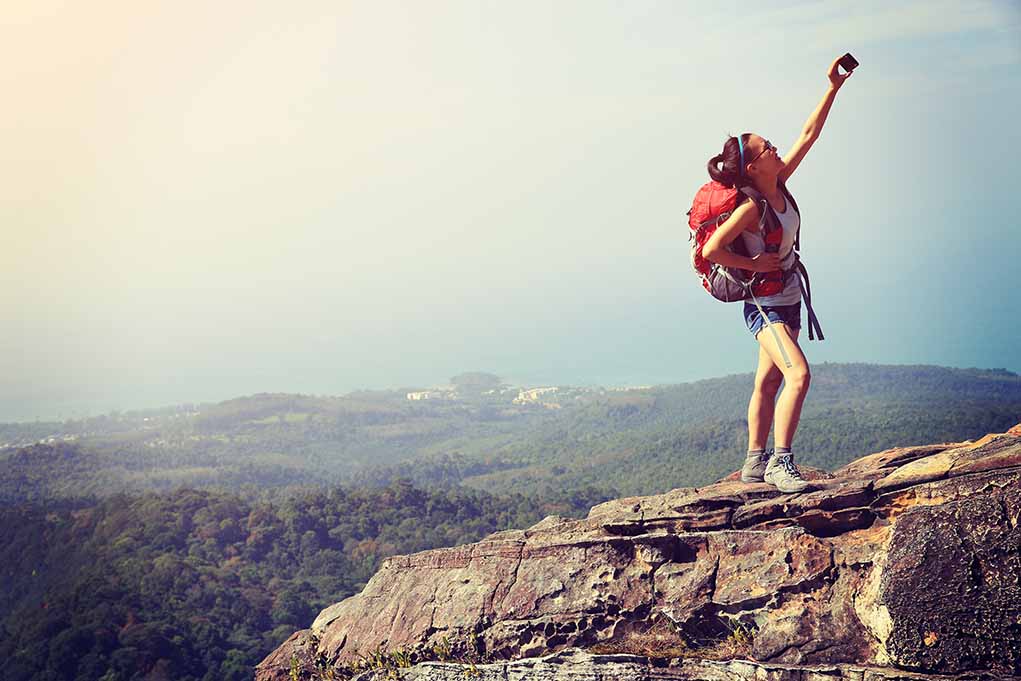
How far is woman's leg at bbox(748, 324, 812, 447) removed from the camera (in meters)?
10.8

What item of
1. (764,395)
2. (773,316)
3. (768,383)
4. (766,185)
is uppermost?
(766,185)

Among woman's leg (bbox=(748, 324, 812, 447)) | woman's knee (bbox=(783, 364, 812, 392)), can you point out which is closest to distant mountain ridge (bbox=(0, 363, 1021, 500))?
woman's leg (bbox=(748, 324, 812, 447))

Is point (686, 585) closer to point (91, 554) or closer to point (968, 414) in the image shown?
point (968, 414)

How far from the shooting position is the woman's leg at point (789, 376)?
10.8m

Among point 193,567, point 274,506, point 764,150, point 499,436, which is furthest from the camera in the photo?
point 499,436

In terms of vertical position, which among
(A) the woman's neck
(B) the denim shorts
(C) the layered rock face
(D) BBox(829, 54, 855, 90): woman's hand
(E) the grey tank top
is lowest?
(C) the layered rock face

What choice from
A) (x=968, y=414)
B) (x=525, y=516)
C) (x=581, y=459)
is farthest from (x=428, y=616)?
(x=581, y=459)

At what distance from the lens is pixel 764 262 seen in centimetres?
1066

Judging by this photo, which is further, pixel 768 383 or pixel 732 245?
pixel 768 383

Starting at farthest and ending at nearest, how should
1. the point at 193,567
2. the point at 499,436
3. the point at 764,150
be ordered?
the point at 499,436, the point at 193,567, the point at 764,150

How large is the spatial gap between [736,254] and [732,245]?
5.7 inches

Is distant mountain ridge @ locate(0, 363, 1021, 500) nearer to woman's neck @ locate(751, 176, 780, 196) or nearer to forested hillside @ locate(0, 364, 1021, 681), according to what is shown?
forested hillside @ locate(0, 364, 1021, 681)

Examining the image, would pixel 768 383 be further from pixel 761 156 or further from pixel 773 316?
pixel 761 156

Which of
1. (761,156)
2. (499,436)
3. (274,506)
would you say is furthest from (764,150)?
(499,436)
